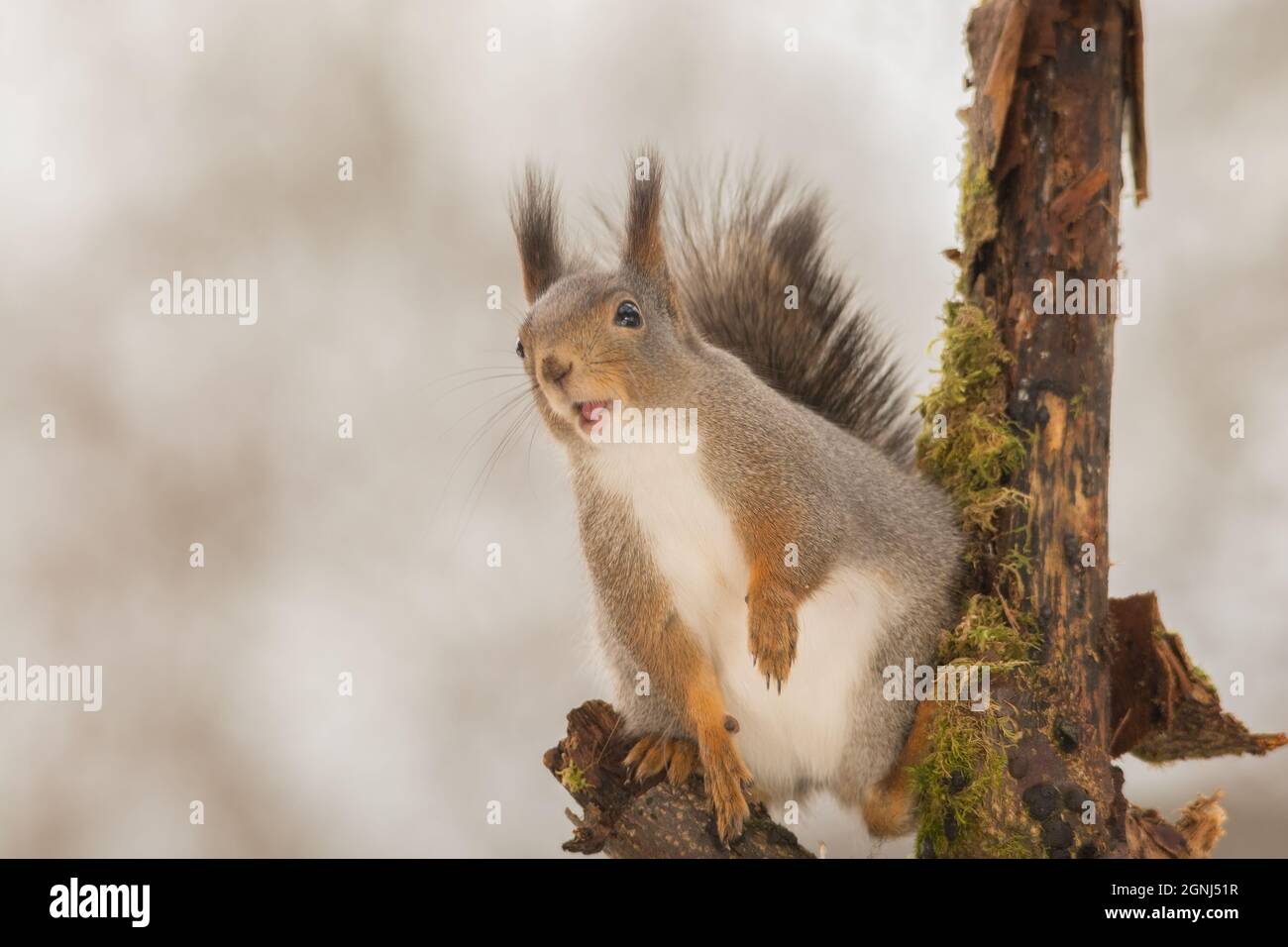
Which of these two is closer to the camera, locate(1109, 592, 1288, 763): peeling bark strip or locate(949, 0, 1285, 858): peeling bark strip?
locate(949, 0, 1285, 858): peeling bark strip

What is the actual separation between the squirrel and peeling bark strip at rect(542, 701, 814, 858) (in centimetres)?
3

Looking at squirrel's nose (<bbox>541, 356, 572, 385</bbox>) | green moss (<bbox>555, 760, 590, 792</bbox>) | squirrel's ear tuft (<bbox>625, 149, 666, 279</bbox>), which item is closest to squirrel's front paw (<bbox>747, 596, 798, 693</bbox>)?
green moss (<bbox>555, 760, 590, 792</bbox>)

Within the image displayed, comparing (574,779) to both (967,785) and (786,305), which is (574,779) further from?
(786,305)

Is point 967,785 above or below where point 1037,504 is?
below

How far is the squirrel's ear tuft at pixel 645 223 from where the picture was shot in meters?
2.08

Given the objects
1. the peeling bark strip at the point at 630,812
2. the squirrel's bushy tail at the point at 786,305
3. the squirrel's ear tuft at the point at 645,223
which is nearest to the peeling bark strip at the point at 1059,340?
the peeling bark strip at the point at 630,812

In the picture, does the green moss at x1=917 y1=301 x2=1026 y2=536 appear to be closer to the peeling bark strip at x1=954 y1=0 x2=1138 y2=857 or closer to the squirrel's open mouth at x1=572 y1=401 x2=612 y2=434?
the peeling bark strip at x1=954 y1=0 x2=1138 y2=857

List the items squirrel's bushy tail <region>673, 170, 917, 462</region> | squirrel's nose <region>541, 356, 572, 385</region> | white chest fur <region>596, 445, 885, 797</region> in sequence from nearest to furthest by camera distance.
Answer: squirrel's nose <region>541, 356, 572, 385</region> → white chest fur <region>596, 445, 885, 797</region> → squirrel's bushy tail <region>673, 170, 917, 462</region>

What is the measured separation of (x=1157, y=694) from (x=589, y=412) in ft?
3.73

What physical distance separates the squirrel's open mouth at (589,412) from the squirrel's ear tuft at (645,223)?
0.29 meters

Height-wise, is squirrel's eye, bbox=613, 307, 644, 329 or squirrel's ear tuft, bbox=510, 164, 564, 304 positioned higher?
squirrel's ear tuft, bbox=510, 164, 564, 304

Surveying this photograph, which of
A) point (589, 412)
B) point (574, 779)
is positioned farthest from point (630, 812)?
point (589, 412)

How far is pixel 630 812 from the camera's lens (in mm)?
1966

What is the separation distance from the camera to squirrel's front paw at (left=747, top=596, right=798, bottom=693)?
1.92 m
